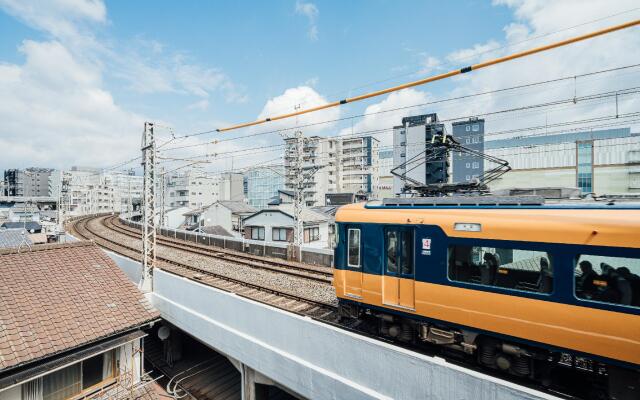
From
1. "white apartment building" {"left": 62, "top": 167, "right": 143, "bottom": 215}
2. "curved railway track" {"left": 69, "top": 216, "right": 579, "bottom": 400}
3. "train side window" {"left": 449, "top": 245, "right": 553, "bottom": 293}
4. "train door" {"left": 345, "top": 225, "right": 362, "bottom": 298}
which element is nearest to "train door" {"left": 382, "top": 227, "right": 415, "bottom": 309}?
"train door" {"left": 345, "top": 225, "right": 362, "bottom": 298}

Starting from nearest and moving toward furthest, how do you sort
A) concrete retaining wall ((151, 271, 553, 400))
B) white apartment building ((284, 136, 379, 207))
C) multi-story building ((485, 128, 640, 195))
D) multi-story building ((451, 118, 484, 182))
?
Result: concrete retaining wall ((151, 271, 553, 400)), multi-story building ((485, 128, 640, 195)), multi-story building ((451, 118, 484, 182)), white apartment building ((284, 136, 379, 207))

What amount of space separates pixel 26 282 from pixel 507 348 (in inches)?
478

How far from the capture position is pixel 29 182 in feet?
298

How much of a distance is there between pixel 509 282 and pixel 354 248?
307 centimetres

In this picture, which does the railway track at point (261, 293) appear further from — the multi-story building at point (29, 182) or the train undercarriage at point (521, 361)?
the multi-story building at point (29, 182)

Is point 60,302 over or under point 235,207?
under

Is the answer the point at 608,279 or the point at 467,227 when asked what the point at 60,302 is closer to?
the point at 467,227

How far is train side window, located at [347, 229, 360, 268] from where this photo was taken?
7.06m

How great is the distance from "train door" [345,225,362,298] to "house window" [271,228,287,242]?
20420 mm

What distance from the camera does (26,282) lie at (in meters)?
8.98

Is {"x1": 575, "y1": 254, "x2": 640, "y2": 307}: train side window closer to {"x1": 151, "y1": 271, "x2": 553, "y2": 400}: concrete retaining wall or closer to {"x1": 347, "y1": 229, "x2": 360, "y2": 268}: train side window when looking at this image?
{"x1": 151, "y1": 271, "x2": 553, "y2": 400}: concrete retaining wall

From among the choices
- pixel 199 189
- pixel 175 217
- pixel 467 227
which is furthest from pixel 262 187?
pixel 467 227

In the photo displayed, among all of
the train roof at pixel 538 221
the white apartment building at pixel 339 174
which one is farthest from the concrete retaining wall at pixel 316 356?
the white apartment building at pixel 339 174

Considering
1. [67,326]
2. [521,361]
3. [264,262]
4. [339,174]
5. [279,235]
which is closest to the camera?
[521,361]
